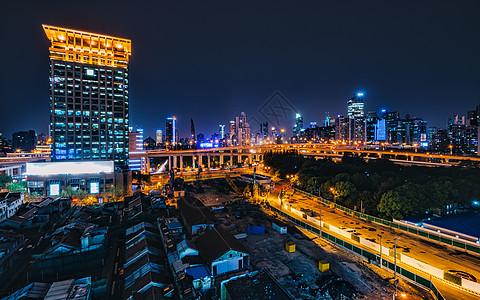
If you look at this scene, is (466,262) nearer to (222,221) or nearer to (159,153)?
(222,221)

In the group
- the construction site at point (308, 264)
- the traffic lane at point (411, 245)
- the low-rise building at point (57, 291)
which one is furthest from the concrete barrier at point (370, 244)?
the low-rise building at point (57, 291)

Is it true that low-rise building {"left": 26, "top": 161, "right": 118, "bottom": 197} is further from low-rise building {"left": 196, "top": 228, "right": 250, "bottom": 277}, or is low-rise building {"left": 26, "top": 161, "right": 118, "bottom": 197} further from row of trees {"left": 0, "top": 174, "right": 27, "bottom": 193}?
low-rise building {"left": 196, "top": 228, "right": 250, "bottom": 277}

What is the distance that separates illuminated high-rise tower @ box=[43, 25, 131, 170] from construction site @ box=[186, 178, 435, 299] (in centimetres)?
5197

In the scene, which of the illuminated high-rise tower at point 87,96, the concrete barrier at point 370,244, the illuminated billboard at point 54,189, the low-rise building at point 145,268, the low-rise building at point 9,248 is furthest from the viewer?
the illuminated high-rise tower at point 87,96

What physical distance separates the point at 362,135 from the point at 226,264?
7337 inches

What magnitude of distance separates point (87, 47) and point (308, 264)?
8236cm

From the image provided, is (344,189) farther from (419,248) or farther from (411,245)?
(419,248)

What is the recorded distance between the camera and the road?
61.2 ft

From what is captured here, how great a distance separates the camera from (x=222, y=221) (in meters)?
33.4

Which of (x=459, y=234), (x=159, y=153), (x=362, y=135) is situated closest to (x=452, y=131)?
(x=362, y=135)

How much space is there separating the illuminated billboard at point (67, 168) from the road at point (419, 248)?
48.9m

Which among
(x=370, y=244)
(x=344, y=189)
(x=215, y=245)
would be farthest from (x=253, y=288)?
(x=344, y=189)

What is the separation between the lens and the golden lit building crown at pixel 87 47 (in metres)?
65.2

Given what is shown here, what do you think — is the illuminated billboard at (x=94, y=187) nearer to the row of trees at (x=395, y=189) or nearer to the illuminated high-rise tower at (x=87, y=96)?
the illuminated high-rise tower at (x=87, y=96)
